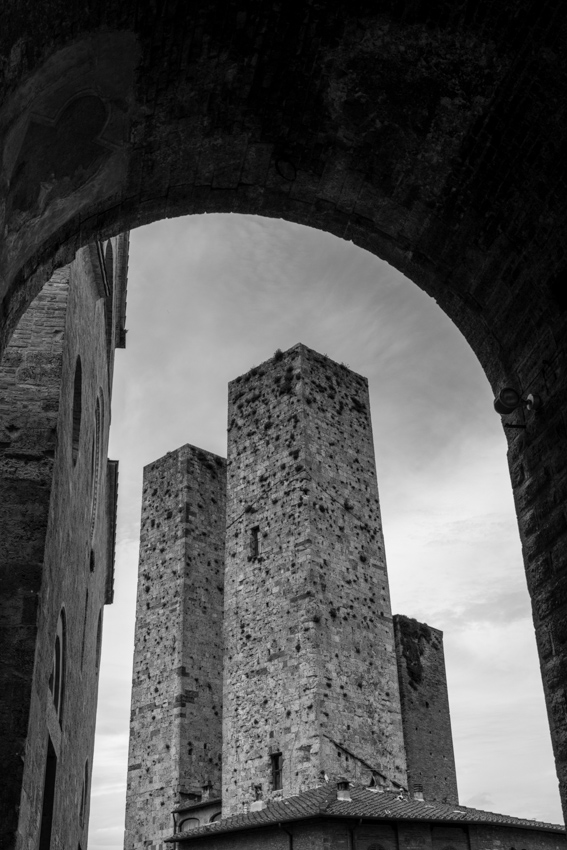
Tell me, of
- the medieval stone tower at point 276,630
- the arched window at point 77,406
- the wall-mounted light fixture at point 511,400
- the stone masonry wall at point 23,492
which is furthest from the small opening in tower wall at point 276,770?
the wall-mounted light fixture at point 511,400

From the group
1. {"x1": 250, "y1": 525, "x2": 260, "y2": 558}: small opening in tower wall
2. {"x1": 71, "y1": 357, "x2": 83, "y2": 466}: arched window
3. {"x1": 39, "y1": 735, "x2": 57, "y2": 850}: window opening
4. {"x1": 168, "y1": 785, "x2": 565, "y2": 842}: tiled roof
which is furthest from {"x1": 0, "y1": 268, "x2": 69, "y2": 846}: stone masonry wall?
{"x1": 250, "y1": 525, "x2": 260, "y2": 558}: small opening in tower wall

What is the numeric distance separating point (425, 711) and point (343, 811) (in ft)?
29.1

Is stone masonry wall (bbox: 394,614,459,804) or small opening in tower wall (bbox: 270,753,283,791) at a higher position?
stone masonry wall (bbox: 394,614,459,804)

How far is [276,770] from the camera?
49.6ft

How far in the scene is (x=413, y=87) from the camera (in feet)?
14.8

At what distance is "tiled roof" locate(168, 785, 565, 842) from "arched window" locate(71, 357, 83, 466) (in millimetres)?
7507

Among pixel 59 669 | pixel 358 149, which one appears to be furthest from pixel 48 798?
pixel 358 149

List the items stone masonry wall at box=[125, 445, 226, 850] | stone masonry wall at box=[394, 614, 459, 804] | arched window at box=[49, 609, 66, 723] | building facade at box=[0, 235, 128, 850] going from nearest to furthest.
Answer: building facade at box=[0, 235, 128, 850] → arched window at box=[49, 609, 66, 723] → stone masonry wall at box=[125, 445, 226, 850] → stone masonry wall at box=[394, 614, 459, 804]

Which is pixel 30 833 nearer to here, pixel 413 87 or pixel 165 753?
pixel 413 87

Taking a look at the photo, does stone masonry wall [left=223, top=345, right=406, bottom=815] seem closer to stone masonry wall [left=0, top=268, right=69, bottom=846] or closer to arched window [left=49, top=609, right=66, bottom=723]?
arched window [left=49, top=609, right=66, bottom=723]

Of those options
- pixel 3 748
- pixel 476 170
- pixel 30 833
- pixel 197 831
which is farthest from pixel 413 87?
pixel 197 831

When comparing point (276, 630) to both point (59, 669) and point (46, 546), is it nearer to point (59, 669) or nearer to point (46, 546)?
point (59, 669)

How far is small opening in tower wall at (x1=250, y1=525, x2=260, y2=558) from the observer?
17.5m

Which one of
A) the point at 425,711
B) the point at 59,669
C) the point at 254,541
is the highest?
the point at 254,541
